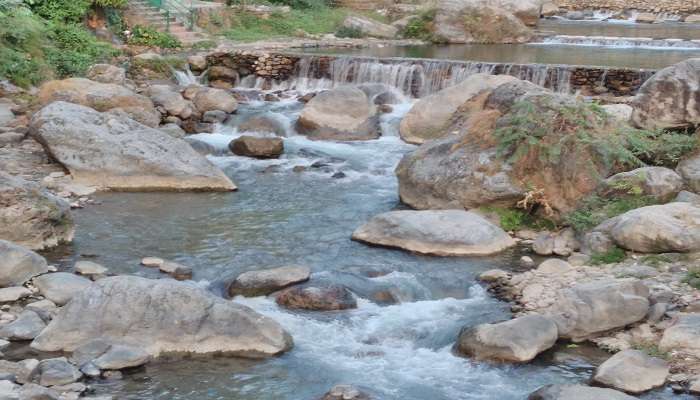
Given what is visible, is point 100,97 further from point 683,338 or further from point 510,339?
point 683,338

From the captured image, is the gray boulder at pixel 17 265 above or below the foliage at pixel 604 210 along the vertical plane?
below

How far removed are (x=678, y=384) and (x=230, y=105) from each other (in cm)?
1247

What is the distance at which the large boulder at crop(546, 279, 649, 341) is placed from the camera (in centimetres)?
800

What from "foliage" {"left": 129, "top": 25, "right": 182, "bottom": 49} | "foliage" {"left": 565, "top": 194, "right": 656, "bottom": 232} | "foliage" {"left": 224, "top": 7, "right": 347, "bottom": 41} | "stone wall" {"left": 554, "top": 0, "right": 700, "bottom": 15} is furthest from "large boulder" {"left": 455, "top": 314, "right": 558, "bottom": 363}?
"stone wall" {"left": 554, "top": 0, "right": 700, "bottom": 15}

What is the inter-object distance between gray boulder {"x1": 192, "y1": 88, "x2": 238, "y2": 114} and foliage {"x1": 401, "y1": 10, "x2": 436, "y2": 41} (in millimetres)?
10751

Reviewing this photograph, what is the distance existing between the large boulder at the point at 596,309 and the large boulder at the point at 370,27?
65.8 feet

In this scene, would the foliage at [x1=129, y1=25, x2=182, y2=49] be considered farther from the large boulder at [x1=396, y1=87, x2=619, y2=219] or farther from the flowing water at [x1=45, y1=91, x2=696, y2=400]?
the large boulder at [x1=396, y1=87, x2=619, y2=219]

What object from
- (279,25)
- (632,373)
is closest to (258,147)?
(632,373)

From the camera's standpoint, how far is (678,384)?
7016 mm

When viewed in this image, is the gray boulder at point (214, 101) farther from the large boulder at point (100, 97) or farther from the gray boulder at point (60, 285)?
the gray boulder at point (60, 285)

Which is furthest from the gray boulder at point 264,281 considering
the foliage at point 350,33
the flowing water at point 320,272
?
the foliage at point 350,33

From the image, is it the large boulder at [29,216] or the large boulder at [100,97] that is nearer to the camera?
the large boulder at [29,216]

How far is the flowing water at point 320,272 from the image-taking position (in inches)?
286

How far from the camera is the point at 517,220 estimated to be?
11.5 m
